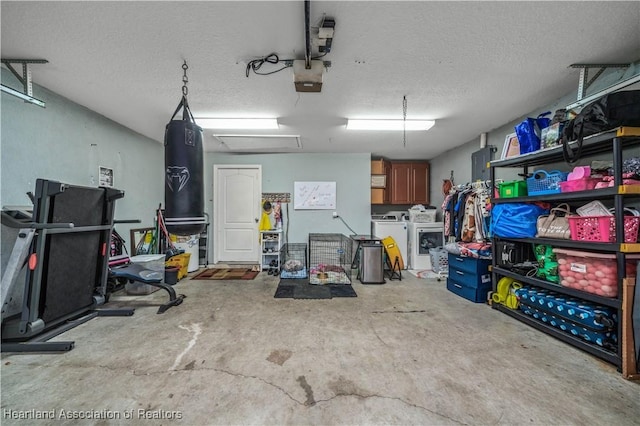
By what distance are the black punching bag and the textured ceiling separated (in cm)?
61

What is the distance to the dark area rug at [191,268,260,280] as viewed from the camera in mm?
4305

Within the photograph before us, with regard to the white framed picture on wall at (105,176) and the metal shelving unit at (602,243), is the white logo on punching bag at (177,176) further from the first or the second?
the metal shelving unit at (602,243)

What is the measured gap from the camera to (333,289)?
3.68 meters

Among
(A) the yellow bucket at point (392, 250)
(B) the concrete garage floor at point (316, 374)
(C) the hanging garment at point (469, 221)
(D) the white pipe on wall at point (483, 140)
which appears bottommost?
(B) the concrete garage floor at point (316, 374)

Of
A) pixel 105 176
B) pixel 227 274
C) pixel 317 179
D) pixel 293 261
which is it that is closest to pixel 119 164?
pixel 105 176

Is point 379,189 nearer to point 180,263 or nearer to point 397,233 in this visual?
point 397,233

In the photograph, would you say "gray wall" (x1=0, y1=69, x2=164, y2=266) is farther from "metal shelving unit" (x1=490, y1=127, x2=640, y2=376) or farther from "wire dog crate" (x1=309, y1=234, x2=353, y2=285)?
"metal shelving unit" (x1=490, y1=127, x2=640, y2=376)

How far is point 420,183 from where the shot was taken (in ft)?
19.5

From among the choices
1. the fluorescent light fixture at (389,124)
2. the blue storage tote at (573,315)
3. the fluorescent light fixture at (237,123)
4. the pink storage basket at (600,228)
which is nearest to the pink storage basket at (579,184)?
the pink storage basket at (600,228)

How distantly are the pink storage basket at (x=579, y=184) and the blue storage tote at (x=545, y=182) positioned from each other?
8cm

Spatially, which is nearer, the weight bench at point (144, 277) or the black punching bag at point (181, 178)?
the black punching bag at point (181, 178)

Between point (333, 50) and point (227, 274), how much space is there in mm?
3981

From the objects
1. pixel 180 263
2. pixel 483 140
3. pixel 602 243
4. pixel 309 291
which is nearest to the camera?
pixel 602 243

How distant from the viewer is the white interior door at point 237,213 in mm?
5434
